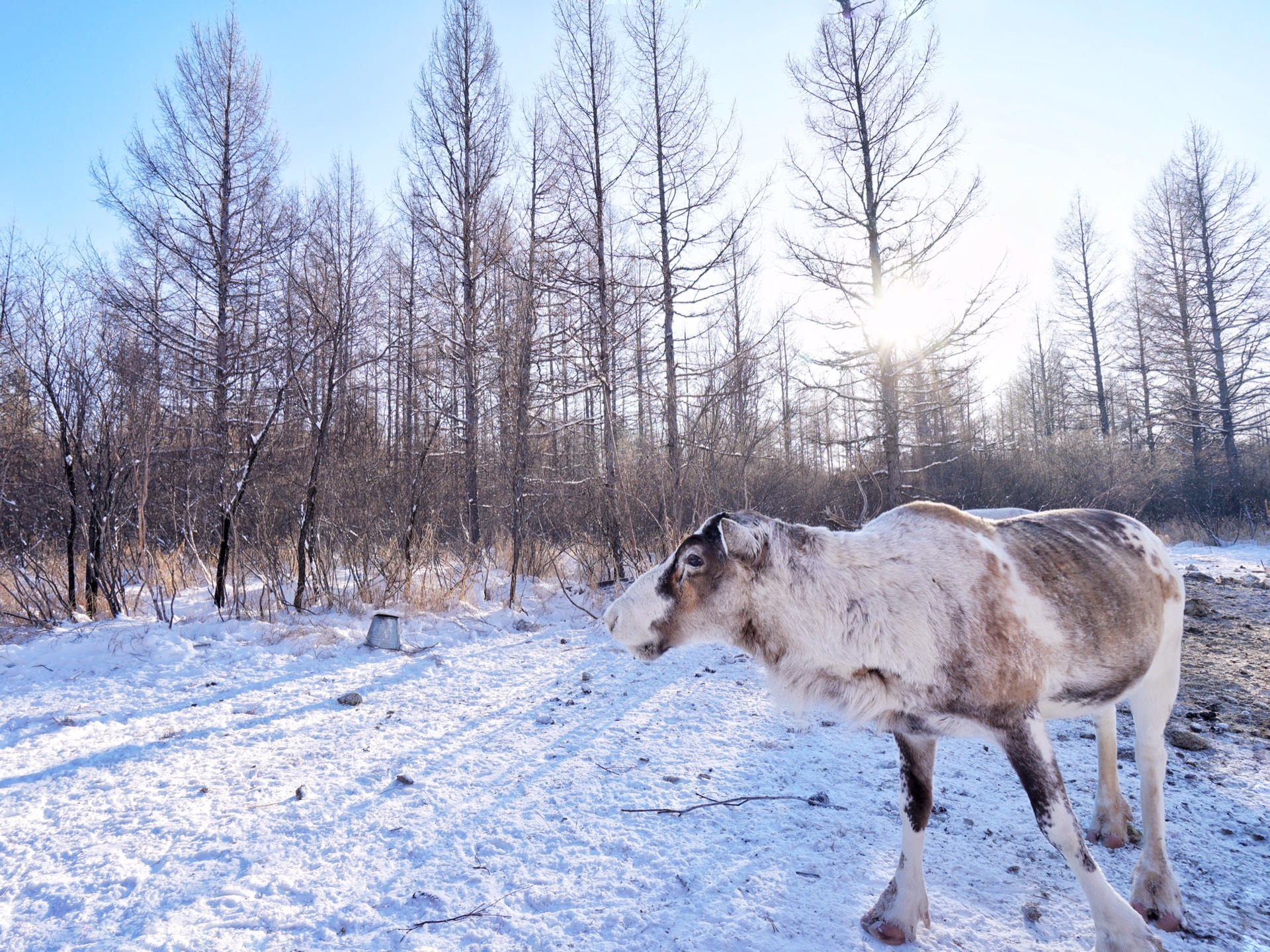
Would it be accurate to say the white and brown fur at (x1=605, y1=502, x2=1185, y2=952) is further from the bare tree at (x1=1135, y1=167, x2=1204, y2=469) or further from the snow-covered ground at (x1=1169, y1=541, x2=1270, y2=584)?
the bare tree at (x1=1135, y1=167, x2=1204, y2=469)

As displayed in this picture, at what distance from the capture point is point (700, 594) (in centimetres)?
215

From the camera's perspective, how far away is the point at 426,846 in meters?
2.48

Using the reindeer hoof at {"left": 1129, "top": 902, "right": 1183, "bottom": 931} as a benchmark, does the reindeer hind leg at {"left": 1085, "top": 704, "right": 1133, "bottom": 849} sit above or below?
above

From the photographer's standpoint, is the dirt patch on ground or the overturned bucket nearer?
the dirt patch on ground

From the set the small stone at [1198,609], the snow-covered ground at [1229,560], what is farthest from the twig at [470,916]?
the snow-covered ground at [1229,560]

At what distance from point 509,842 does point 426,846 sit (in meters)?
0.34

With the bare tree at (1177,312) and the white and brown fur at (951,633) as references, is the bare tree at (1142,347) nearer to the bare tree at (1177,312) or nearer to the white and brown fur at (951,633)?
the bare tree at (1177,312)

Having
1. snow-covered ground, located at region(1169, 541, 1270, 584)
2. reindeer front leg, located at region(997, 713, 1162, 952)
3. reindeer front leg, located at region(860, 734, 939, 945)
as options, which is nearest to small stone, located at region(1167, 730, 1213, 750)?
reindeer front leg, located at region(997, 713, 1162, 952)

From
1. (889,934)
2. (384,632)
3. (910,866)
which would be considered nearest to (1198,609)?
(910,866)

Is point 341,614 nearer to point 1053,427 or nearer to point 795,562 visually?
point 795,562

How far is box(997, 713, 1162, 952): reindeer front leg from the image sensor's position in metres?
1.72

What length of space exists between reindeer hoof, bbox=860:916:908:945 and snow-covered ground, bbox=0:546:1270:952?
0.22ft

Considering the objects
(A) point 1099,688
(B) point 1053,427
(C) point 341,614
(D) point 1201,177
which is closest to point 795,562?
(A) point 1099,688

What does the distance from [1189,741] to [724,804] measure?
2.83 metres
